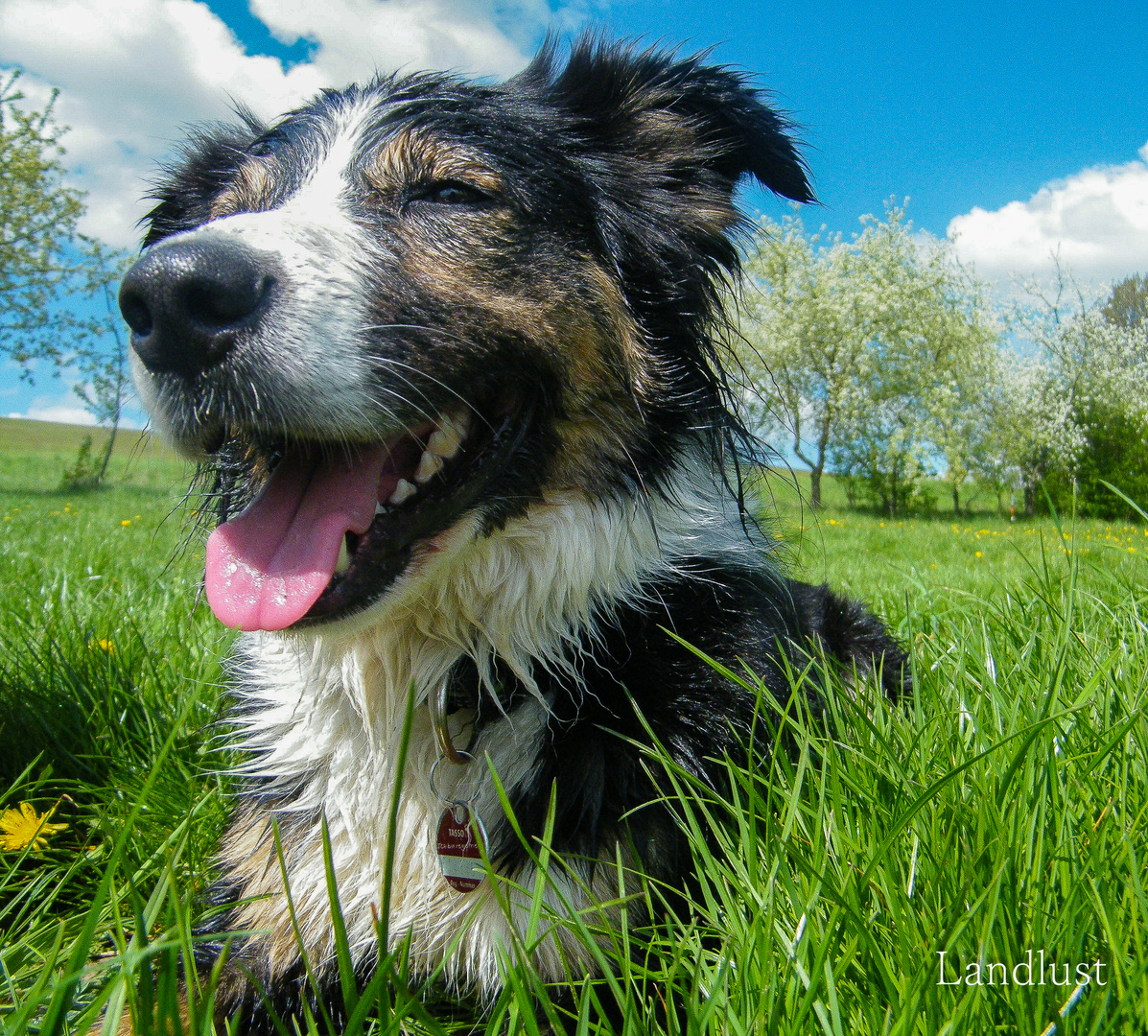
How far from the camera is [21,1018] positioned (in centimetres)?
97

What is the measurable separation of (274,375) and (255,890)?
117 centimetres

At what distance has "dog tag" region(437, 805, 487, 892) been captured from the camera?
175cm

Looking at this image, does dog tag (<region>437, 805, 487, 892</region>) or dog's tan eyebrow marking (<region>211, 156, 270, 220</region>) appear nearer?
dog tag (<region>437, 805, 487, 892</region>)

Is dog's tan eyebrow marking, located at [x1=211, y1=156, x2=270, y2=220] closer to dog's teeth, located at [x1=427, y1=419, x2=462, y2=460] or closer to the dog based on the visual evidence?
the dog

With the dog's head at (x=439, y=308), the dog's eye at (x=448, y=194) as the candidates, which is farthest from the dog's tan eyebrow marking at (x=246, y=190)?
the dog's eye at (x=448, y=194)

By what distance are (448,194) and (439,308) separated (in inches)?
16.6

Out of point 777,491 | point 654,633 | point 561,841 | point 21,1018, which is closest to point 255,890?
point 561,841

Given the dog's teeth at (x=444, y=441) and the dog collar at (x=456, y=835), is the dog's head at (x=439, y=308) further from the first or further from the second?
the dog collar at (x=456, y=835)

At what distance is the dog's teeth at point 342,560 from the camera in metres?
1.75

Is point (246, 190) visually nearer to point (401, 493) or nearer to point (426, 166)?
point (426, 166)

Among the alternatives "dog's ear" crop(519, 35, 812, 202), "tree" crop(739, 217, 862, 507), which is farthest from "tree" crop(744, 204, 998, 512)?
"dog's ear" crop(519, 35, 812, 202)

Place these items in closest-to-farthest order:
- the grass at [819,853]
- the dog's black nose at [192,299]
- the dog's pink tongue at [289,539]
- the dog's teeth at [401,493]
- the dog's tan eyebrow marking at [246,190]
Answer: the grass at [819,853] < the dog's black nose at [192,299] < the dog's pink tongue at [289,539] < the dog's teeth at [401,493] < the dog's tan eyebrow marking at [246,190]

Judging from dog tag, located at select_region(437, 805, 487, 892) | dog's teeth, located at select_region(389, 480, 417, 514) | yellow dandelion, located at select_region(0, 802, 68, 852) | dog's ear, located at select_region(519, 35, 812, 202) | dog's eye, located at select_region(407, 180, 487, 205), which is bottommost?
yellow dandelion, located at select_region(0, 802, 68, 852)

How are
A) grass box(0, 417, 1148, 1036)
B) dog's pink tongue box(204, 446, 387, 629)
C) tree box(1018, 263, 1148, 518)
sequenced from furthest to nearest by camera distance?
tree box(1018, 263, 1148, 518)
dog's pink tongue box(204, 446, 387, 629)
grass box(0, 417, 1148, 1036)
